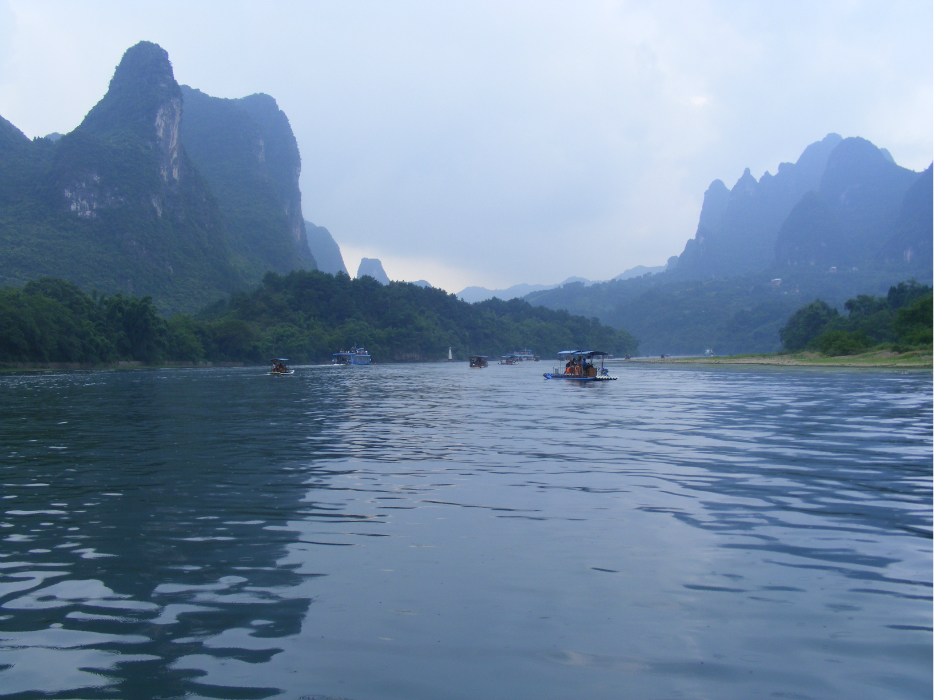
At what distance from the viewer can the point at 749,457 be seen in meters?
15.1

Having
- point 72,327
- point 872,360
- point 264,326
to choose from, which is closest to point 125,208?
point 264,326

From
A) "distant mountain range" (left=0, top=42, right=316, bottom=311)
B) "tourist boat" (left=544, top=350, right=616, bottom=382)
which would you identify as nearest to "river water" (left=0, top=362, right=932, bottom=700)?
"tourist boat" (left=544, top=350, right=616, bottom=382)

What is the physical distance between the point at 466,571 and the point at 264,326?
133m

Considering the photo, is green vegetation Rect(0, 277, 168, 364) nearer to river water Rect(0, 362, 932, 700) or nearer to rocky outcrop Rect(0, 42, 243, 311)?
rocky outcrop Rect(0, 42, 243, 311)

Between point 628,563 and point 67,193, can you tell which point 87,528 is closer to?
point 628,563

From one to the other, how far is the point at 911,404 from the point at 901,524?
2134 centimetres

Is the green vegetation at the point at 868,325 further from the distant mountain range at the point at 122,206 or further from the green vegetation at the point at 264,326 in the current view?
the distant mountain range at the point at 122,206

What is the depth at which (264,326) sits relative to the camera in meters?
134

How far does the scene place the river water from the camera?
16.6 ft

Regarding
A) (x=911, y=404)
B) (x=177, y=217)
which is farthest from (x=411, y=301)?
(x=911, y=404)

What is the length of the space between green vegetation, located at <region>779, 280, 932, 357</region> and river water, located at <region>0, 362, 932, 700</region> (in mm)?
68674

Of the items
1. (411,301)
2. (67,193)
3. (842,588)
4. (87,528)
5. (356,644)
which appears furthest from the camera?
(411,301)

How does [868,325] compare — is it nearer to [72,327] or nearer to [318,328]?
[318,328]

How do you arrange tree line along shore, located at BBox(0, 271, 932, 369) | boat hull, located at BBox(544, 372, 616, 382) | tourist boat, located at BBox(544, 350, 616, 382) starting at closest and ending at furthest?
boat hull, located at BBox(544, 372, 616, 382) < tourist boat, located at BBox(544, 350, 616, 382) < tree line along shore, located at BBox(0, 271, 932, 369)
